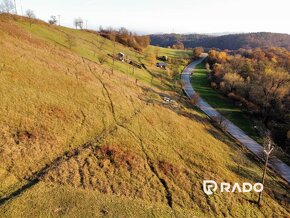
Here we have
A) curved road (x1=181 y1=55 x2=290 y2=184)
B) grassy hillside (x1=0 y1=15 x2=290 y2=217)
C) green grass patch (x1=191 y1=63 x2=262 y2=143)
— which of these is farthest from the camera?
green grass patch (x1=191 y1=63 x2=262 y2=143)

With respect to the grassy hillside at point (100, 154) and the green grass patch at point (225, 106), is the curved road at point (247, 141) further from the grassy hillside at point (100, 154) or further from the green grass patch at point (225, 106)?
the grassy hillside at point (100, 154)

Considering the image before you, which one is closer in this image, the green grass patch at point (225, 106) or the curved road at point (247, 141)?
the curved road at point (247, 141)

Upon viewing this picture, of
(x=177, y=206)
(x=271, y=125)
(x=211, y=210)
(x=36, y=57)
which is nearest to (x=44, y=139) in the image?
(x=177, y=206)

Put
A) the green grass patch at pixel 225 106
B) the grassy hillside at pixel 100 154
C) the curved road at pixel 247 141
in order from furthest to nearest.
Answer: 1. the green grass patch at pixel 225 106
2. the curved road at pixel 247 141
3. the grassy hillside at pixel 100 154

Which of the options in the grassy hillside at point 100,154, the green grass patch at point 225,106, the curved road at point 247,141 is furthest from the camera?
the green grass patch at point 225,106

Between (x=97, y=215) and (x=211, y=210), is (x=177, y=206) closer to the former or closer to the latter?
(x=211, y=210)

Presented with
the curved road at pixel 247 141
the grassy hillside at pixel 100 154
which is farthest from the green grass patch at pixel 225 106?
the grassy hillside at pixel 100 154

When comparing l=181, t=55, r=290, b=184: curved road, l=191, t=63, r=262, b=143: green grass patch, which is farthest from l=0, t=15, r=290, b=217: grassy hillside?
l=191, t=63, r=262, b=143: green grass patch

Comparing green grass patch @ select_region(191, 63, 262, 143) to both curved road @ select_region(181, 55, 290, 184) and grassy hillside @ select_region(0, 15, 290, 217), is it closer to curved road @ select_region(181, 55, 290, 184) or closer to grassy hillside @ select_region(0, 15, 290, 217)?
curved road @ select_region(181, 55, 290, 184)

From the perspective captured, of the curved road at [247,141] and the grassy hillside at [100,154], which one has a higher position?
the grassy hillside at [100,154]
